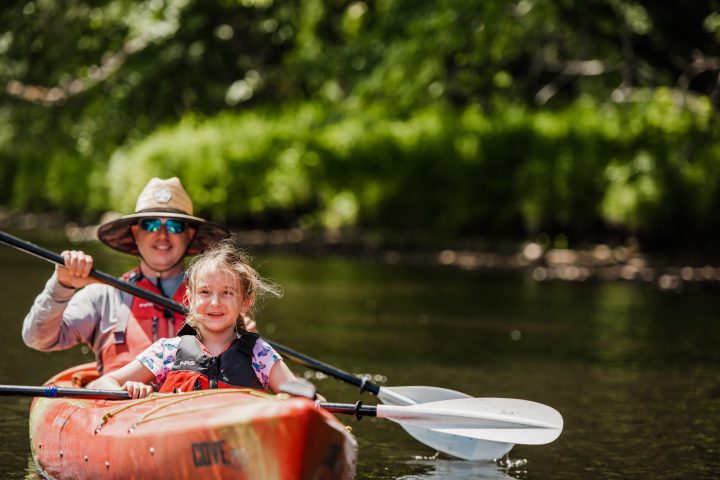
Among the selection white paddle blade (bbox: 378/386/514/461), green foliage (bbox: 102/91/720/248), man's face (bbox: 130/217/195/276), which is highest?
green foliage (bbox: 102/91/720/248)

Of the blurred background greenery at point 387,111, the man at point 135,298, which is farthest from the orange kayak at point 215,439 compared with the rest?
the blurred background greenery at point 387,111

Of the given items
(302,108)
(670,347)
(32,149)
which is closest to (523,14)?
(302,108)

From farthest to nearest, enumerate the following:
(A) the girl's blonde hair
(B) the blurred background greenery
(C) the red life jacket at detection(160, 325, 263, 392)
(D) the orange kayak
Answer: (B) the blurred background greenery
(C) the red life jacket at detection(160, 325, 263, 392)
(A) the girl's blonde hair
(D) the orange kayak

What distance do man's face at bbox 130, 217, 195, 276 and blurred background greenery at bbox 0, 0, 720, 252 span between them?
47.7 feet

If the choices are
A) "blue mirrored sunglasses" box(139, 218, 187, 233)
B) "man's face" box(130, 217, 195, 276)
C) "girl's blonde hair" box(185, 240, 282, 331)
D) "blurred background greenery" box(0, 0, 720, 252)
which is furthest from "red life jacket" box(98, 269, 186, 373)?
"blurred background greenery" box(0, 0, 720, 252)

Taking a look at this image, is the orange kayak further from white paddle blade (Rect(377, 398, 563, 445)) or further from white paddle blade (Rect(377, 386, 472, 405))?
white paddle blade (Rect(377, 386, 472, 405))

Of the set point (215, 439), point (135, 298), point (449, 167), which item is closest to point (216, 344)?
point (215, 439)

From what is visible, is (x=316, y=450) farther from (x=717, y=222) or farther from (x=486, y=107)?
(x=486, y=107)

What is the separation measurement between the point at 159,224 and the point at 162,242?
12 centimetres

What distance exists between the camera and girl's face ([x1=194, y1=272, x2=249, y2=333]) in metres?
5.73

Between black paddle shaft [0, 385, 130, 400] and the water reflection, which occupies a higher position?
black paddle shaft [0, 385, 130, 400]

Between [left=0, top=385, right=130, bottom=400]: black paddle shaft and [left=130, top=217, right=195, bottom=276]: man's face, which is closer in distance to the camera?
[left=0, top=385, right=130, bottom=400]: black paddle shaft

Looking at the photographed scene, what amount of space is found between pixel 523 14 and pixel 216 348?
57.5 feet

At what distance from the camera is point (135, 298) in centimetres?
736
